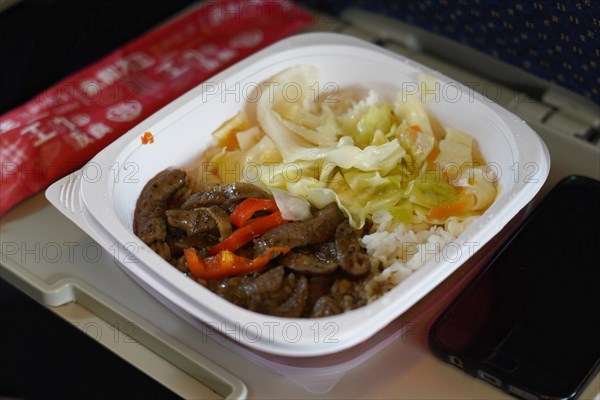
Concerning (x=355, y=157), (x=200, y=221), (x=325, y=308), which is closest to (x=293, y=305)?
(x=325, y=308)

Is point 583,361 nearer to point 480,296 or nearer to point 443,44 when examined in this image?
point 480,296

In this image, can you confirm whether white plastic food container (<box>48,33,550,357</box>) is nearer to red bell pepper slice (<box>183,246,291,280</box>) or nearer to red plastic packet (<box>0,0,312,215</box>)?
red bell pepper slice (<box>183,246,291,280</box>)

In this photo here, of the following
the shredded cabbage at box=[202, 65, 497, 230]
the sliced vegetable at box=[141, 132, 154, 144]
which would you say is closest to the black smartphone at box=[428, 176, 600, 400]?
the shredded cabbage at box=[202, 65, 497, 230]

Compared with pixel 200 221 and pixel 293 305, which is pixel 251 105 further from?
pixel 293 305

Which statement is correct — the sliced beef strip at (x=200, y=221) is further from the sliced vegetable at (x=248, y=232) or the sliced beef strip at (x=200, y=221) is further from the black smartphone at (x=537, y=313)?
the black smartphone at (x=537, y=313)

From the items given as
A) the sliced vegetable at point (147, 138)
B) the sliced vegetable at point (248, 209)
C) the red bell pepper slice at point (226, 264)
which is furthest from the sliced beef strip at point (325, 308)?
the sliced vegetable at point (147, 138)

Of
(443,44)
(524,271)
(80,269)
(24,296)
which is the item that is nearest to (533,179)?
(524,271)
